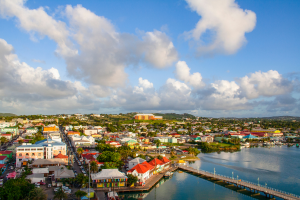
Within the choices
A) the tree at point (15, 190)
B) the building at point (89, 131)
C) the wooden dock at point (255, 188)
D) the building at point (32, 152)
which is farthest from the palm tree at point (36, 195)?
the building at point (89, 131)

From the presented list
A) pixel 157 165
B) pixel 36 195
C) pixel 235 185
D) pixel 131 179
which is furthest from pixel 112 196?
pixel 235 185

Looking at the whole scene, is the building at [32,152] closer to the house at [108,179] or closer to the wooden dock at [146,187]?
the house at [108,179]

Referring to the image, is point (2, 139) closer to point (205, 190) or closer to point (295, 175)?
point (205, 190)

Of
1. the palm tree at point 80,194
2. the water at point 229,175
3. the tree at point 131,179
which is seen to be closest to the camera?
the palm tree at point 80,194

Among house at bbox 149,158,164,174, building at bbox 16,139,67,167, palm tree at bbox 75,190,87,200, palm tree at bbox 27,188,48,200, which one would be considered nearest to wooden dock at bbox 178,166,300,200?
house at bbox 149,158,164,174

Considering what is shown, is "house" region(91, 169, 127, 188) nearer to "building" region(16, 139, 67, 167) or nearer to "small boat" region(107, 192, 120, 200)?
"small boat" region(107, 192, 120, 200)

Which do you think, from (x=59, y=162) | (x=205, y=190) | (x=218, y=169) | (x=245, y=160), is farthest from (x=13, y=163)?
(x=245, y=160)

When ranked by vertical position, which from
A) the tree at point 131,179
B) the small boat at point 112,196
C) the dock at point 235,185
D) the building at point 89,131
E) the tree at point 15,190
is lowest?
the dock at point 235,185

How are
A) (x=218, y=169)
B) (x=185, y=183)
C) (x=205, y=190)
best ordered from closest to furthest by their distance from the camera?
(x=205, y=190), (x=185, y=183), (x=218, y=169)
